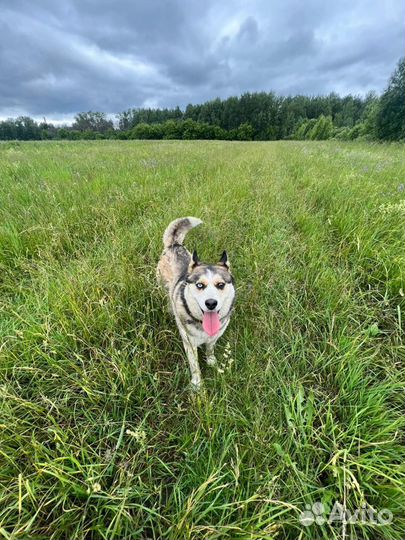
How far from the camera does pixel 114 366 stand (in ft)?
5.46

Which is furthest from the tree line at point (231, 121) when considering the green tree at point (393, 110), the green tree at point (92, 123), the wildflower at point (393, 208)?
the wildflower at point (393, 208)

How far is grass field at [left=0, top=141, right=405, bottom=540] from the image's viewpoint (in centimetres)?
112

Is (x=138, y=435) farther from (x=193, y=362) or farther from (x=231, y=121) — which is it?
(x=231, y=121)

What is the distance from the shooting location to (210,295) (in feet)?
6.05

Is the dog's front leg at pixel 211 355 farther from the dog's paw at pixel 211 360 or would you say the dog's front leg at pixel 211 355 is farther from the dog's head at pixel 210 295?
the dog's head at pixel 210 295

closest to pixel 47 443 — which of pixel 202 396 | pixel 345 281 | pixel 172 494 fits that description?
pixel 172 494

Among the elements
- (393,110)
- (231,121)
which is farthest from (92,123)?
(393,110)

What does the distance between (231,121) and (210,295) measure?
9063cm

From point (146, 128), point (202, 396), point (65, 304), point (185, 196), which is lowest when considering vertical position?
point (202, 396)

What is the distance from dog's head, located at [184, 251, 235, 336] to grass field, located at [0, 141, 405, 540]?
0.25 metres

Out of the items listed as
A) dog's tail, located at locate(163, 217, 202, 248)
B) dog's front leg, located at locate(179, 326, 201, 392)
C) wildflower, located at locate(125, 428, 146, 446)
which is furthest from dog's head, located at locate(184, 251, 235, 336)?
dog's tail, located at locate(163, 217, 202, 248)

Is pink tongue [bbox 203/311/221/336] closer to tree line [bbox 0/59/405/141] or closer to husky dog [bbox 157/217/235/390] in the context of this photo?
husky dog [bbox 157/217/235/390]

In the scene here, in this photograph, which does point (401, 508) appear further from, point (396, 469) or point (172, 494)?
point (172, 494)

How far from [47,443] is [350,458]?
1638 millimetres
